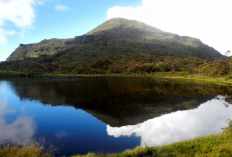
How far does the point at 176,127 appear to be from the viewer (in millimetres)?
13227

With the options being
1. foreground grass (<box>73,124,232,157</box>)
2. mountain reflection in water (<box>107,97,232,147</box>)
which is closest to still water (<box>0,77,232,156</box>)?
mountain reflection in water (<box>107,97,232,147</box>)

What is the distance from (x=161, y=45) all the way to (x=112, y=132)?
16492cm

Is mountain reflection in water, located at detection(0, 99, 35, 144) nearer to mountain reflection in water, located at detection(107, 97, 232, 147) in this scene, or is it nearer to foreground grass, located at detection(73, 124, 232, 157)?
mountain reflection in water, located at detection(107, 97, 232, 147)

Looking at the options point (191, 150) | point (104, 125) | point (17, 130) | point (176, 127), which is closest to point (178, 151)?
point (191, 150)

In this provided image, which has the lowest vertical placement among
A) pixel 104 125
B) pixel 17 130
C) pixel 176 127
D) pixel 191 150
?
pixel 176 127

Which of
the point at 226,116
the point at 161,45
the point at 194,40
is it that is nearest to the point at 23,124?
the point at 226,116

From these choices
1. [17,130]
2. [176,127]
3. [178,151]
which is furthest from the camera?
[176,127]

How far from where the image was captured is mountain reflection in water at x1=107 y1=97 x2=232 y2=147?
1105cm

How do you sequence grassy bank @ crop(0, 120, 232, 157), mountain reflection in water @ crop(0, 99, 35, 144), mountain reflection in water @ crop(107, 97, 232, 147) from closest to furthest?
grassy bank @ crop(0, 120, 232, 157) → mountain reflection in water @ crop(0, 99, 35, 144) → mountain reflection in water @ crop(107, 97, 232, 147)

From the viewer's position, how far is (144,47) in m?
156

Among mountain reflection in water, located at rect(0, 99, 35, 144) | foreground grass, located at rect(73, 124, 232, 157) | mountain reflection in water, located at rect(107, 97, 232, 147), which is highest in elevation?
foreground grass, located at rect(73, 124, 232, 157)

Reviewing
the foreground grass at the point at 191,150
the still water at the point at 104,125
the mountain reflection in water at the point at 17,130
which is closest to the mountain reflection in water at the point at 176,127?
the still water at the point at 104,125

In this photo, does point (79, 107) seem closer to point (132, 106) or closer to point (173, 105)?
point (132, 106)

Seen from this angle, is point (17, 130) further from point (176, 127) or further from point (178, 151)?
point (176, 127)
